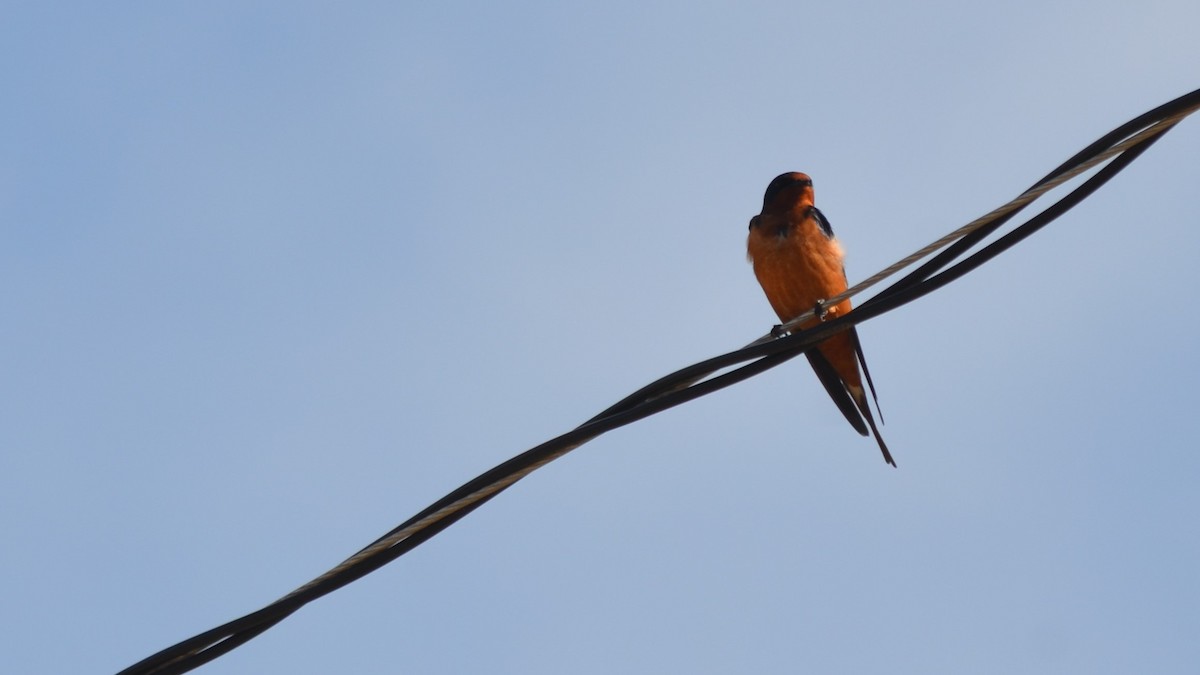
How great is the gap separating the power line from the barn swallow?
4.20m

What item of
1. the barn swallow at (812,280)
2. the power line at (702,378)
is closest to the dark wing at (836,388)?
the barn swallow at (812,280)

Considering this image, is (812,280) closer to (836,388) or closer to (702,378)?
(836,388)

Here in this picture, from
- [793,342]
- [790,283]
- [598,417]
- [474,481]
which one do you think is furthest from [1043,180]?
[790,283]

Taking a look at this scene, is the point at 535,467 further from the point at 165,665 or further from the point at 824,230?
the point at 824,230

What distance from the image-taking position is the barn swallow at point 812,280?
27.0 ft

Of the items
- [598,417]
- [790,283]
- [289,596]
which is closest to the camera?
[289,596]

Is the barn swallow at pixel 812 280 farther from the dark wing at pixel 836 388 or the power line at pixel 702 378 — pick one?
the power line at pixel 702 378

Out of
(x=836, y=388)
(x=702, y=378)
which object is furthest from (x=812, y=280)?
(x=702, y=378)

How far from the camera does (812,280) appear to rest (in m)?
8.22

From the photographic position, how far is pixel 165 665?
3.54 m

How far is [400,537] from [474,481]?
25 cm

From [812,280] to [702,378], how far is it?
447 cm

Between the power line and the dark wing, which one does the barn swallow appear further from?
the power line

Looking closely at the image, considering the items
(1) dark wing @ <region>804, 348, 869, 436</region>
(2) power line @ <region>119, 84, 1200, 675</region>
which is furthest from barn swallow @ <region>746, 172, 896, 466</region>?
(2) power line @ <region>119, 84, 1200, 675</region>
